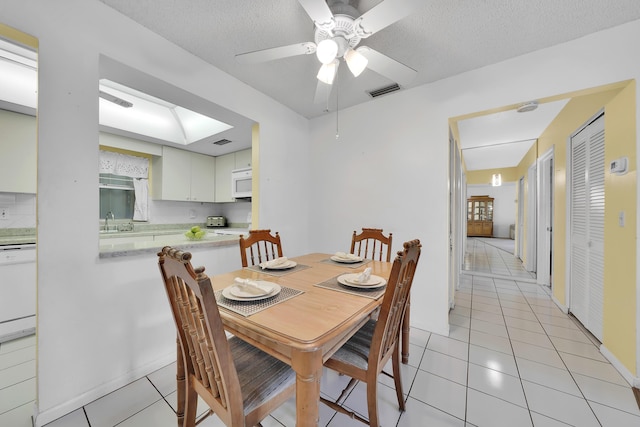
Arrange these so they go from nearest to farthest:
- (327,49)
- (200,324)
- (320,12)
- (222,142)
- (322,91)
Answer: (200,324) → (320,12) → (327,49) → (322,91) → (222,142)

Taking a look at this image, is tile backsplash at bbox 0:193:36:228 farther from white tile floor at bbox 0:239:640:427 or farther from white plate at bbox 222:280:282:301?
white plate at bbox 222:280:282:301

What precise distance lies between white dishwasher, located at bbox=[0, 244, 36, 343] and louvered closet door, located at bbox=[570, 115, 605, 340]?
4.92 metres

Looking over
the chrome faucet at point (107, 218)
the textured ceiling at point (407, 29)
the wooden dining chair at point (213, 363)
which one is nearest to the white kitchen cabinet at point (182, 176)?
the chrome faucet at point (107, 218)

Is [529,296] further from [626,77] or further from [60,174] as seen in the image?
[60,174]

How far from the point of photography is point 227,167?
4090 mm

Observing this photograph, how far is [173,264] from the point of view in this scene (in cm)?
83

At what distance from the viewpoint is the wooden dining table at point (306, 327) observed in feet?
2.68

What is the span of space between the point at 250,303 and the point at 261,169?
1.78 meters

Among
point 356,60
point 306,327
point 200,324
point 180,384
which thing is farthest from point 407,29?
point 180,384

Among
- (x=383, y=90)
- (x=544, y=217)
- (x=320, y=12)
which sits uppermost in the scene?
(x=383, y=90)

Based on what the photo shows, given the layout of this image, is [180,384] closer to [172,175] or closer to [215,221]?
[172,175]

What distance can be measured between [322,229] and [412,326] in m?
1.45

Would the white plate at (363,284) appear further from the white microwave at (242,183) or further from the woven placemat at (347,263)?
the white microwave at (242,183)

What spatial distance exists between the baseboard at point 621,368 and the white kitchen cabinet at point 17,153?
5235mm
